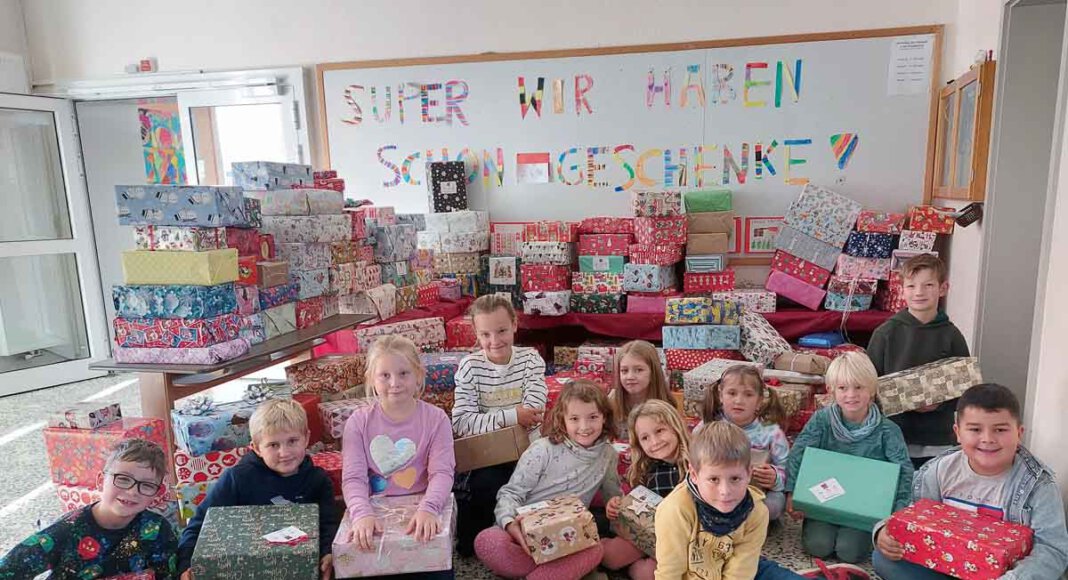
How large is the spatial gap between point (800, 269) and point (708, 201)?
0.75m

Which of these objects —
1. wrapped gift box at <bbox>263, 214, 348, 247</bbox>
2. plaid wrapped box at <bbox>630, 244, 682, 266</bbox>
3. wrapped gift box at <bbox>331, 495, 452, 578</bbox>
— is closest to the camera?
wrapped gift box at <bbox>331, 495, 452, 578</bbox>

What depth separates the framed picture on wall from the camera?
469 cm

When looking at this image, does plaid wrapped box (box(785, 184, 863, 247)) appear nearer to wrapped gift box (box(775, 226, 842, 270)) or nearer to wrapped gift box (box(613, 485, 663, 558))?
wrapped gift box (box(775, 226, 842, 270))

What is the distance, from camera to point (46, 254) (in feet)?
17.7

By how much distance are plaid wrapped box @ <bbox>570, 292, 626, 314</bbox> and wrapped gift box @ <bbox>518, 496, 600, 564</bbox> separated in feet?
7.63

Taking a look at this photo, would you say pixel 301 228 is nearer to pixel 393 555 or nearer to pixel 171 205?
pixel 171 205

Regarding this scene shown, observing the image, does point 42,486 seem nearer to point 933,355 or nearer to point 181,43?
point 181,43

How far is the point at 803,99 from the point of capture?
14.9ft

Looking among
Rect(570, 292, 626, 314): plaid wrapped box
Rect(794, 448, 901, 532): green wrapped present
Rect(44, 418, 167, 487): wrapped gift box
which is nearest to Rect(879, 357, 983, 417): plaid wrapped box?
Rect(794, 448, 901, 532): green wrapped present

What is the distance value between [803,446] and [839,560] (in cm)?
42

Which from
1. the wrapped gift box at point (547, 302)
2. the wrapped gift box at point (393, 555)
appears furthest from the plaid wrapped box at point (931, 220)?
the wrapped gift box at point (393, 555)

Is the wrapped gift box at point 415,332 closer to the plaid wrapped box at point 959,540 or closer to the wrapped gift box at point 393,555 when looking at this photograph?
the wrapped gift box at point 393,555

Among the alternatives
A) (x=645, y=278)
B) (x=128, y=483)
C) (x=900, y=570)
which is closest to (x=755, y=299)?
(x=645, y=278)

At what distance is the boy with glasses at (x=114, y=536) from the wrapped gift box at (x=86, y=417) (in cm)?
79
